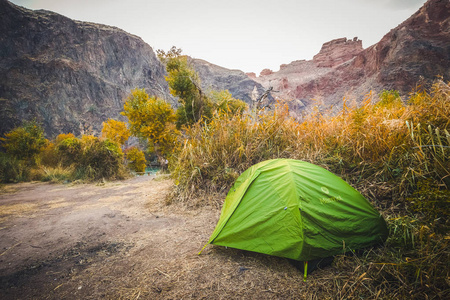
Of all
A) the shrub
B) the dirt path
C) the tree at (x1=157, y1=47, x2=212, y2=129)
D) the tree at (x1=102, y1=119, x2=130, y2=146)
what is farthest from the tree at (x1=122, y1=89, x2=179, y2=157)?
the dirt path

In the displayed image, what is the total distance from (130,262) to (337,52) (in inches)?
3618

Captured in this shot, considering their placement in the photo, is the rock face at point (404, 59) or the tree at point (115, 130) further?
the rock face at point (404, 59)

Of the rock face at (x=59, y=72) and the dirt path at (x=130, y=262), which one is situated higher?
the rock face at (x=59, y=72)

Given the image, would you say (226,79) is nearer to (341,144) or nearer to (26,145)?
(26,145)

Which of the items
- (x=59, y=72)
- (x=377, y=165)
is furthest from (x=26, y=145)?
(x=59, y=72)

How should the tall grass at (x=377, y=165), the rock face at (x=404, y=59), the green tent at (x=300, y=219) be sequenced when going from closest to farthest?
the tall grass at (x=377, y=165), the green tent at (x=300, y=219), the rock face at (x=404, y=59)

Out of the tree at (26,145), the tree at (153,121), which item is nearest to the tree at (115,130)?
the tree at (153,121)

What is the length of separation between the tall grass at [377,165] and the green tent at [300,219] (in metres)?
0.20

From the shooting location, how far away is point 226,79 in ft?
237

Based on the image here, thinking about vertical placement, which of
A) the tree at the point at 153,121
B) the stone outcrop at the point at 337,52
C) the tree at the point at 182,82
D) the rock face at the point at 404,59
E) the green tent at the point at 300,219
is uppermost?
the stone outcrop at the point at 337,52

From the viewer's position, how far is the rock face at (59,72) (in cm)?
3562

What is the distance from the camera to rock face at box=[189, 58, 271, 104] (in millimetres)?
66812

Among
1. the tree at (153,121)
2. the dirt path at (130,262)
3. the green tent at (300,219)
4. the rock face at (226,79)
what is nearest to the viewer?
the dirt path at (130,262)

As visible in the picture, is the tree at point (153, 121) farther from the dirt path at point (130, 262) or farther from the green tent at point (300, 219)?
the green tent at point (300, 219)
